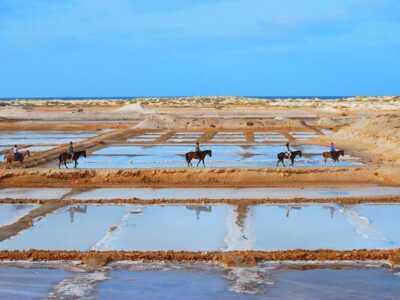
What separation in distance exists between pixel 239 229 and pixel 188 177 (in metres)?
7.77

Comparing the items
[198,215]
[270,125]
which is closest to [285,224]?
[198,215]

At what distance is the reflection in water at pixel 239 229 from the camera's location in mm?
11836

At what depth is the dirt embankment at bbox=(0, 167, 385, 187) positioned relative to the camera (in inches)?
800

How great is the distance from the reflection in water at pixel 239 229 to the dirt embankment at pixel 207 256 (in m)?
0.75

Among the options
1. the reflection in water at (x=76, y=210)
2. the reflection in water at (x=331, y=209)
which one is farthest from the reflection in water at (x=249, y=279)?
the reflection in water at (x=76, y=210)

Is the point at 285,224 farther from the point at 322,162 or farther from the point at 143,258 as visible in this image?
the point at 322,162

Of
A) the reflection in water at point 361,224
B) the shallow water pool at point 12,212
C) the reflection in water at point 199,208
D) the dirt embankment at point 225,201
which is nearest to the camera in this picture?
the reflection in water at point 361,224

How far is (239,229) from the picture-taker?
13.2 meters

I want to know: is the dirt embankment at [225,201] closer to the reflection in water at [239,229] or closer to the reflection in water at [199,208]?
the reflection in water at [199,208]

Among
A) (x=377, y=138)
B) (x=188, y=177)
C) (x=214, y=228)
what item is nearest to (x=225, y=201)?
(x=214, y=228)

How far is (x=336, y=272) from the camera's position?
1004cm

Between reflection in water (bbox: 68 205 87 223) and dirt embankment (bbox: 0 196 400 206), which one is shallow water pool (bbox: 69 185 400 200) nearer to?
dirt embankment (bbox: 0 196 400 206)

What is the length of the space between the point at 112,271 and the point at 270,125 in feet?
139

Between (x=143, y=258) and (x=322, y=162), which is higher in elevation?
(x=322, y=162)
